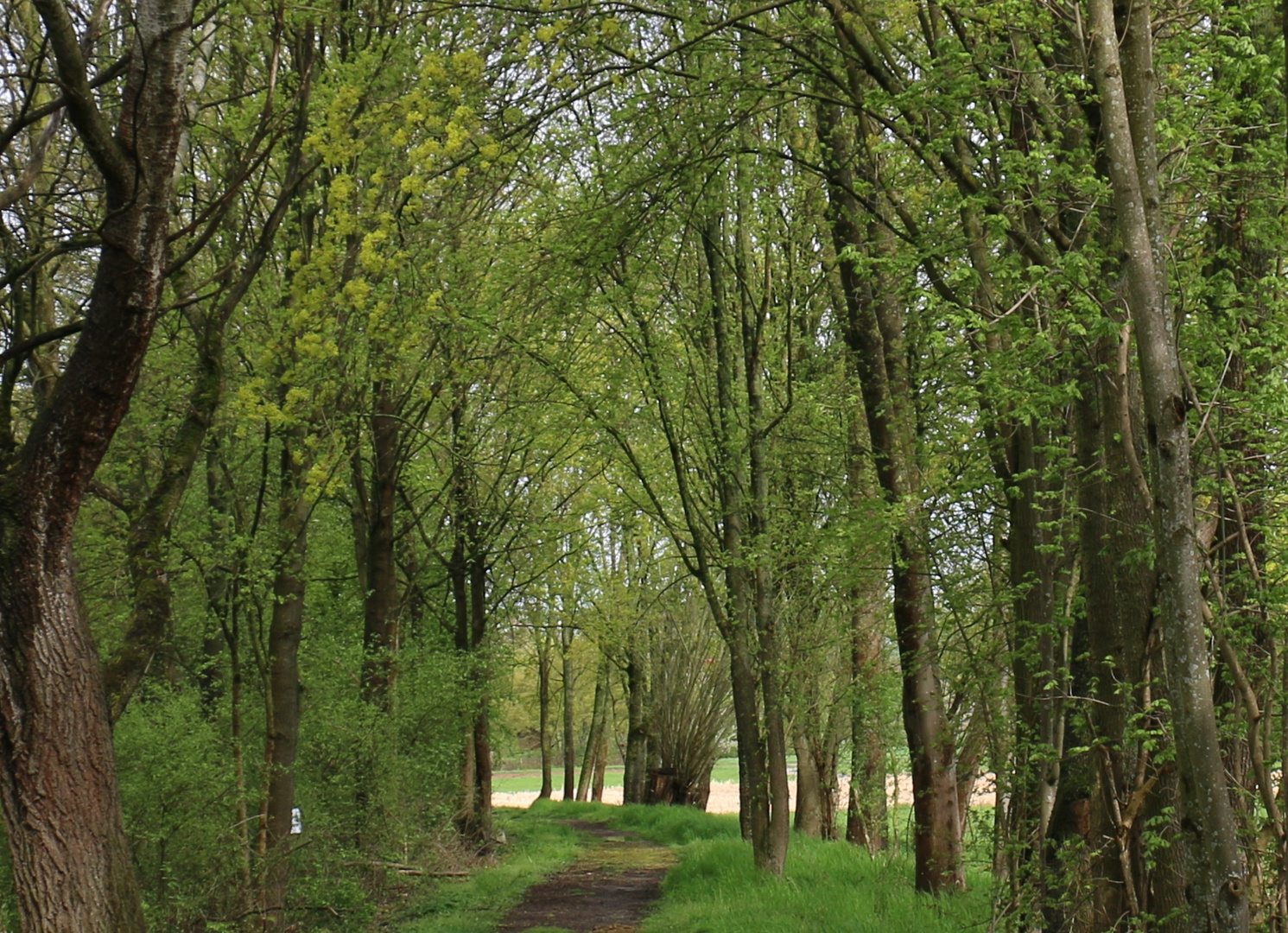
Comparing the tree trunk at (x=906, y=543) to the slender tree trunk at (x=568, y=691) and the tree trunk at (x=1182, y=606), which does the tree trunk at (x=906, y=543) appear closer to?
the tree trunk at (x=1182, y=606)

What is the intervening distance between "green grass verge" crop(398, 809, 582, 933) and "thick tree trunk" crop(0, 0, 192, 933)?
6543 mm

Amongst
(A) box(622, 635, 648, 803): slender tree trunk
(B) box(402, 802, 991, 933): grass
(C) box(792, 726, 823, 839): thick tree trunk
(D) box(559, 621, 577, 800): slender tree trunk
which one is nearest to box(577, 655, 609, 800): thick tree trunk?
(D) box(559, 621, 577, 800): slender tree trunk

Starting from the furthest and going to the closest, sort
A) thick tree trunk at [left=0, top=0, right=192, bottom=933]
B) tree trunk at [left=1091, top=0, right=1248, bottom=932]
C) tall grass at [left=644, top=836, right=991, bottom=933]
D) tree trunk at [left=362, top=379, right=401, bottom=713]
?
tree trunk at [left=362, top=379, right=401, bottom=713], tall grass at [left=644, top=836, right=991, bottom=933], thick tree trunk at [left=0, top=0, right=192, bottom=933], tree trunk at [left=1091, top=0, right=1248, bottom=932]

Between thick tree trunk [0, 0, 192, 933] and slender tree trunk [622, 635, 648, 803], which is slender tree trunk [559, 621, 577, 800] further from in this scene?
thick tree trunk [0, 0, 192, 933]

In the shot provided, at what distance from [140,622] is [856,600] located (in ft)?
25.4

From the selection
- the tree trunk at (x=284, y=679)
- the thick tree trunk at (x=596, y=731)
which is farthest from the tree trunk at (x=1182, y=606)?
the thick tree trunk at (x=596, y=731)

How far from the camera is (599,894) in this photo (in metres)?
13.2

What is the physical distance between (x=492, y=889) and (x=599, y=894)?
4.54ft

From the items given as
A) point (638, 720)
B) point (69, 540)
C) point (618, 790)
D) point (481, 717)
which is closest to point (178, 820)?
point (69, 540)

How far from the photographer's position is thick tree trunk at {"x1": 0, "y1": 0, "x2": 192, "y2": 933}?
180 inches

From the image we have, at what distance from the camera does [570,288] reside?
380 inches

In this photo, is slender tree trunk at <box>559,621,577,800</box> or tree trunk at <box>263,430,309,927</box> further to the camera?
slender tree trunk at <box>559,621,577,800</box>

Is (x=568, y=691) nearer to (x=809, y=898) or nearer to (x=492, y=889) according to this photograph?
(x=492, y=889)

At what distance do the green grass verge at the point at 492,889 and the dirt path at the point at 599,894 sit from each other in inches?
8.3
